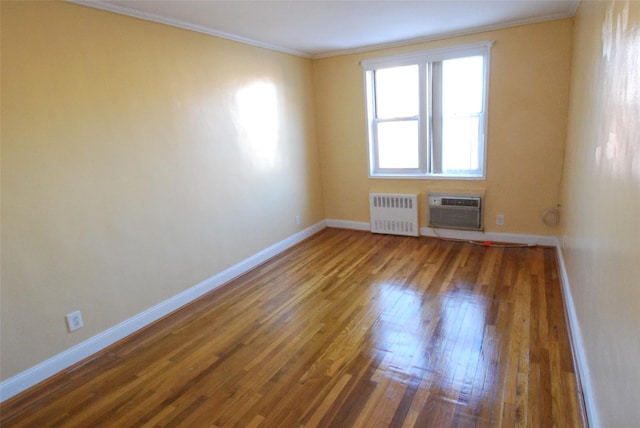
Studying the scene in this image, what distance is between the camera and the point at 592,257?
194cm

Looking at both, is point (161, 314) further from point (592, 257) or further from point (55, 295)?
point (592, 257)

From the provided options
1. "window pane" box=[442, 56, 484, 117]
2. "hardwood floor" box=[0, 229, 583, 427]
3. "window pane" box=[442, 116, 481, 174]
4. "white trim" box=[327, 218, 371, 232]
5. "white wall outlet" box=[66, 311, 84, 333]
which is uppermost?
"window pane" box=[442, 56, 484, 117]

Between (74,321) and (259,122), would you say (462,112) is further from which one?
(74,321)

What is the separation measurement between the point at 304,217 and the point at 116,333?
2.70 metres

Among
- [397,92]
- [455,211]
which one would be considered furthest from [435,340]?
[397,92]

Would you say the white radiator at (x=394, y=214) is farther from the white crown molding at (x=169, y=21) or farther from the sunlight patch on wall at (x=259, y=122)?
the white crown molding at (x=169, y=21)

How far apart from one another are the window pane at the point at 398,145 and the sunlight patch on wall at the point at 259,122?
4.65 feet

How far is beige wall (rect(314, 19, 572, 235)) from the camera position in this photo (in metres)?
3.65

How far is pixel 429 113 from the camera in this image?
4.40 metres

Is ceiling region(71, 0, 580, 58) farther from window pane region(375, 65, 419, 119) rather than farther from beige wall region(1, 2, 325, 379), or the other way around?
window pane region(375, 65, 419, 119)

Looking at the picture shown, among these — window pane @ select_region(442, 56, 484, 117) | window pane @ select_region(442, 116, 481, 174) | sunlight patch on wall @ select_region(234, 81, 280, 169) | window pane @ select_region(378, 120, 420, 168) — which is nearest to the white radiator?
window pane @ select_region(378, 120, 420, 168)

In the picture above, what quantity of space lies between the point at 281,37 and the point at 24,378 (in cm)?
351

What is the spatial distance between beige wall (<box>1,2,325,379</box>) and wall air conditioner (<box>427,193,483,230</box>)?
209cm

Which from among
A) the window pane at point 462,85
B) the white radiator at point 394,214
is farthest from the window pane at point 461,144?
the white radiator at point 394,214
